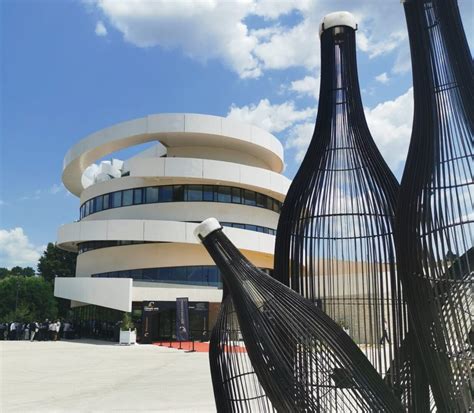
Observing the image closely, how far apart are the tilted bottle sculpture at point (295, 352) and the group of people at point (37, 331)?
2622cm

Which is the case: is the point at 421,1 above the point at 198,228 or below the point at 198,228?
above

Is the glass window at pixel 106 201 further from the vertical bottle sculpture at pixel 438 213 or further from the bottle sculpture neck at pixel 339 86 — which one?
the vertical bottle sculpture at pixel 438 213

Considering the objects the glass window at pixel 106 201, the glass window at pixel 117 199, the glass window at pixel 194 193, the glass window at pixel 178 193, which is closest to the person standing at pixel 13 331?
the glass window at pixel 106 201

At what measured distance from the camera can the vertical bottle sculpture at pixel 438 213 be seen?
3420mm

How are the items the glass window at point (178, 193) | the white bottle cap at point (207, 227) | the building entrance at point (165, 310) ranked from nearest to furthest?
the white bottle cap at point (207, 227), the building entrance at point (165, 310), the glass window at point (178, 193)

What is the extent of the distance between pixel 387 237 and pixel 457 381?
7.00 ft

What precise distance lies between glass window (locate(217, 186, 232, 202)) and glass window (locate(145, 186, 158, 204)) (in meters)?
3.82

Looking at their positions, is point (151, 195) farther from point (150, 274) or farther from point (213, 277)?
point (213, 277)

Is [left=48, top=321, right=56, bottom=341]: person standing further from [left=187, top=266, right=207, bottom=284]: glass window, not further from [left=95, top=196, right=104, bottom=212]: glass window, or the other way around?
[left=187, top=266, right=207, bottom=284]: glass window

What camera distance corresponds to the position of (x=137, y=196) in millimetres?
29969

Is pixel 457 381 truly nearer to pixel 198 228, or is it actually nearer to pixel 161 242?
pixel 198 228

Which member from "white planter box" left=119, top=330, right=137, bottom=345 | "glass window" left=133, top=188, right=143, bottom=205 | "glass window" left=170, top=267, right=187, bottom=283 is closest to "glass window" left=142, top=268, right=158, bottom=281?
"glass window" left=170, top=267, right=187, bottom=283

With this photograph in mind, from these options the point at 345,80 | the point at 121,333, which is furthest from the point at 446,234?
the point at 121,333

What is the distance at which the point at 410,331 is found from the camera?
4.42m
